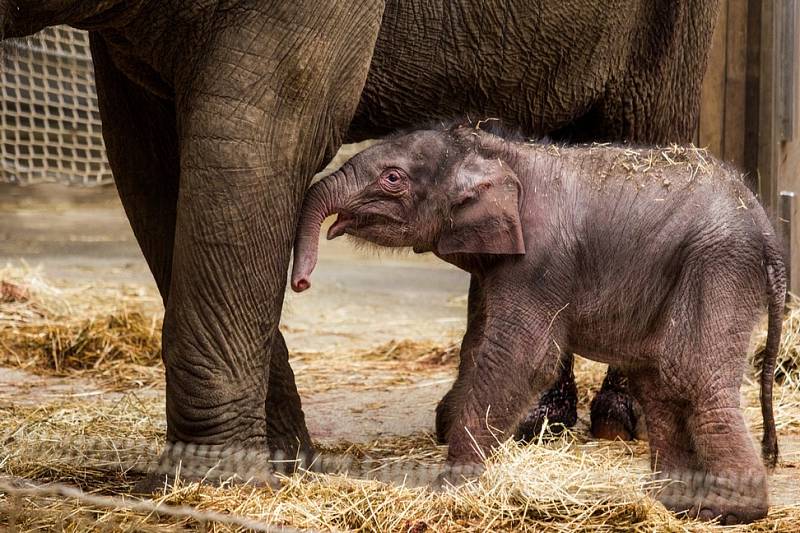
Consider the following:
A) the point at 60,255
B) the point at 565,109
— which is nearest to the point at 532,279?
the point at 565,109

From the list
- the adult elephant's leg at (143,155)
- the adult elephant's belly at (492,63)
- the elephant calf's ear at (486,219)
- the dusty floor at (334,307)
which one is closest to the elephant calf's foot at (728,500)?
the dusty floor at (334,307)

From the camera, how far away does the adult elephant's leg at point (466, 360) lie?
5.80m

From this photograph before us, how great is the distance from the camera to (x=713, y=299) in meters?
4.77

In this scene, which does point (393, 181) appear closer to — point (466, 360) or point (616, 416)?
point (466, 360)

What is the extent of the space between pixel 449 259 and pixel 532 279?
15.3 inches

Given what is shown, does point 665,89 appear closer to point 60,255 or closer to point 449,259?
point 449,259

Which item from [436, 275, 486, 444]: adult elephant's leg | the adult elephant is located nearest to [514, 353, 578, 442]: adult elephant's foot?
[436, 275, 486, 444]: adult elephant's leg

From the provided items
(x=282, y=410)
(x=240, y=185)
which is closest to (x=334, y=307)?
Answer: (x=282, y=410)

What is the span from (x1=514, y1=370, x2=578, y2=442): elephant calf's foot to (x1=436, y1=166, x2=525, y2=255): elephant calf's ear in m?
1.55

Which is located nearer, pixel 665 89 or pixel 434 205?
pixel 434 205

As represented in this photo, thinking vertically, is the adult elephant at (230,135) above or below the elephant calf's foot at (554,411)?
above

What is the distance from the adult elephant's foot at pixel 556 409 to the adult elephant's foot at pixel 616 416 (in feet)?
0.40

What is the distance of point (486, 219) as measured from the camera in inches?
199

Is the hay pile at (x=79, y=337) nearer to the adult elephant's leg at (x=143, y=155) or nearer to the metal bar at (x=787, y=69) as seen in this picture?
the adult elephant's leg at (x=143, y=155)
